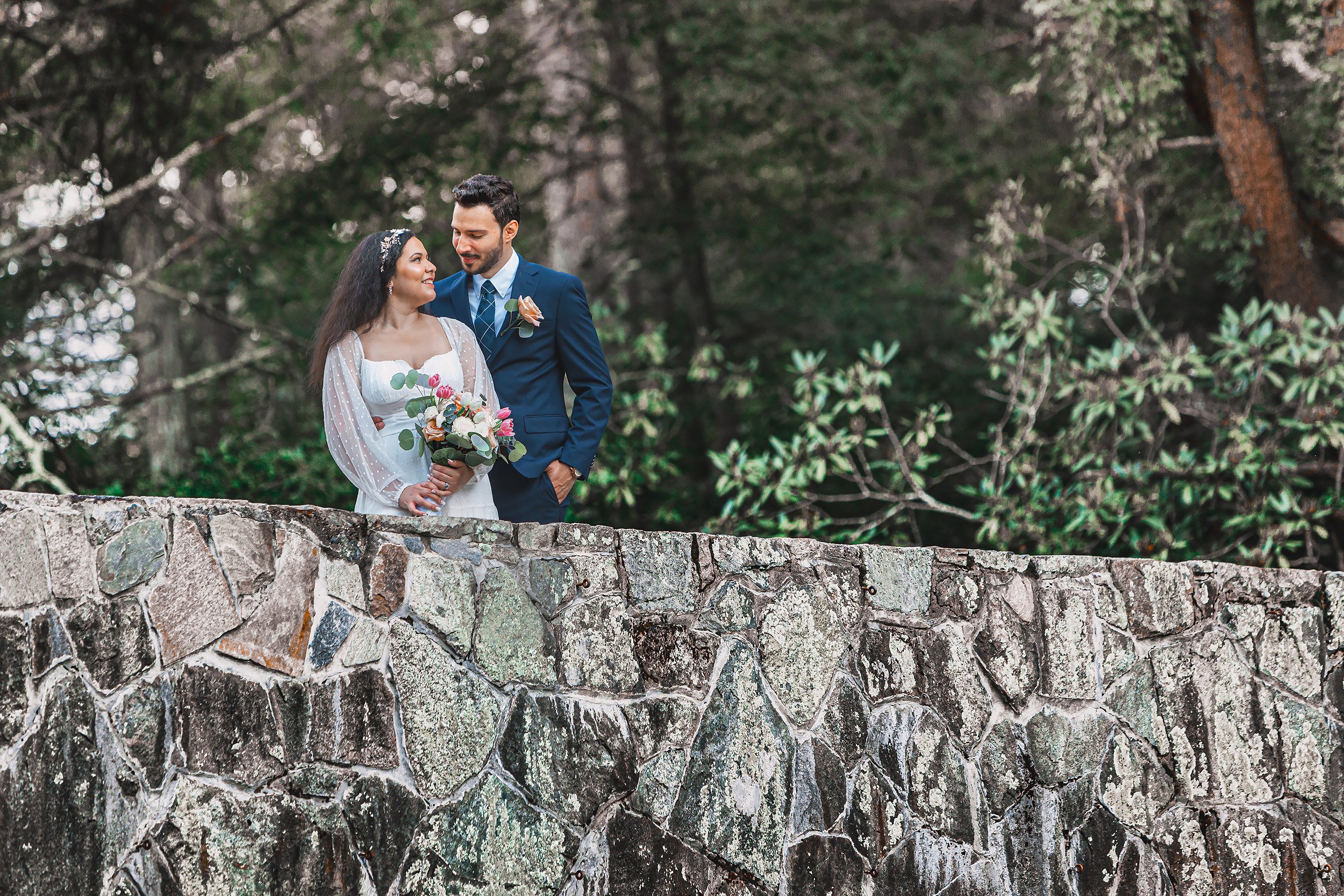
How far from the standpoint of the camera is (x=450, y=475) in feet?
11.5

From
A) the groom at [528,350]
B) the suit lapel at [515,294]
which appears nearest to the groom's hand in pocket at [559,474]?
the groom at [528,350]

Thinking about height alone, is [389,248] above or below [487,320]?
above

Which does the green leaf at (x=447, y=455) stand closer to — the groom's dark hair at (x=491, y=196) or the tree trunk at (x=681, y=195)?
the groom's dark hair at (x=491, y=196)

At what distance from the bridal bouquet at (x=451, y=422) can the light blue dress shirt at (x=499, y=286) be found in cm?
54

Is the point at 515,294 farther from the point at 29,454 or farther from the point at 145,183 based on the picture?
the point at 145,183

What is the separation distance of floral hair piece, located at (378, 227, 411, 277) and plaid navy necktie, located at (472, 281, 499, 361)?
15.5 inches

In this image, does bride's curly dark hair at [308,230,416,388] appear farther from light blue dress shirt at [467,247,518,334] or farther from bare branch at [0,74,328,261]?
bare branch at [0,74,328,261]

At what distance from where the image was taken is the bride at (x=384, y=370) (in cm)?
348

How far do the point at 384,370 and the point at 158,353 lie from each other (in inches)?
274

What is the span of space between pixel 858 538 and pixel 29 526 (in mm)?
4878

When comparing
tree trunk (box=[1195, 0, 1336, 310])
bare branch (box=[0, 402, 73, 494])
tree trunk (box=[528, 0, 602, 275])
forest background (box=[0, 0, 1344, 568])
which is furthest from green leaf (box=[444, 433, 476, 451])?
tree trunk (box=[528, 0, 602, 275])

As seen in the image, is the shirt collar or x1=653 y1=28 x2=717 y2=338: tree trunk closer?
the shirt collar

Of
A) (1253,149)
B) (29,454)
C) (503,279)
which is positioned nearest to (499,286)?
(503,279)

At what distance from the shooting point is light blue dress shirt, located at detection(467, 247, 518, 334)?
12.9 ft
